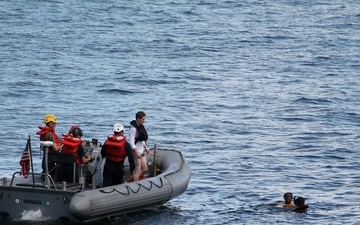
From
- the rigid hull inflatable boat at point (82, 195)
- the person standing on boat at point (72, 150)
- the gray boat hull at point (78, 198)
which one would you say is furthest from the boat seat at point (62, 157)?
the gray boat hull at point (78, 198)

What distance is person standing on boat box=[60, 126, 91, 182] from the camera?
23609 millimetres

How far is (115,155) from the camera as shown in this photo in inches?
941

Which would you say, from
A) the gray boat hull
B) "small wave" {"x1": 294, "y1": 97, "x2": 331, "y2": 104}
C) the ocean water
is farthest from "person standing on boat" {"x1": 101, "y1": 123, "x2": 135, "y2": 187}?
"small wave" {"x1": 294, "y1": 97, "x2": 331, "y2": 104}

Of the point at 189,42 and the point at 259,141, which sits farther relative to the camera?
the point at 189,42

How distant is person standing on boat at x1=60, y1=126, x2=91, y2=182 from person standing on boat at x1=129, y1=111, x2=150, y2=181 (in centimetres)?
113

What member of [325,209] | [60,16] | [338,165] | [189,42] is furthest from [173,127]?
[60,16]

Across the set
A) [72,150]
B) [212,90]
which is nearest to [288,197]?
[72,150]

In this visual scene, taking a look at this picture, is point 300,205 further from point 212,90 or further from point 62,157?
point 212,90

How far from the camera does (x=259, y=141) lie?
118ft

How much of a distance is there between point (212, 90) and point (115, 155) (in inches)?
899

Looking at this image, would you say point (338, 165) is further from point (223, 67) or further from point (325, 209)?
point (223, 67)

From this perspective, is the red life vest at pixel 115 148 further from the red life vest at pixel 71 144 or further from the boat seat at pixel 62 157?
the boat seat at pixel 62 157

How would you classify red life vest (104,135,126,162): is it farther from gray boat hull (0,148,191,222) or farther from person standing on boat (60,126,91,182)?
gray boat hull (0,148,191,222)

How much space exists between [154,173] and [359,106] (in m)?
18.5
